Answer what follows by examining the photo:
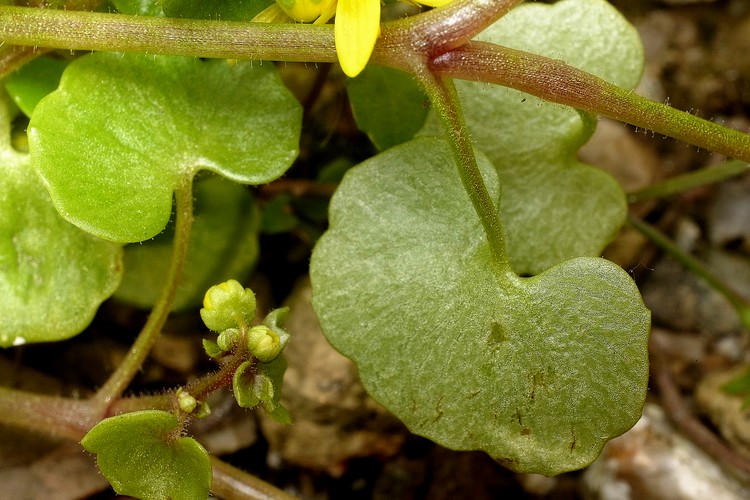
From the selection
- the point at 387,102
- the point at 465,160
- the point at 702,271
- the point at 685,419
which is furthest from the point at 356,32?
the point at 685,419

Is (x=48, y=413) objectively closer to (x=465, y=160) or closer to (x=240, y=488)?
(x=240, y=488)

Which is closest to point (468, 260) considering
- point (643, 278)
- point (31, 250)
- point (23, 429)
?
point (31, 250)

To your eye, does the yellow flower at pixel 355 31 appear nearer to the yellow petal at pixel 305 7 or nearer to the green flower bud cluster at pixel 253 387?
the yellow petal at pixel 305 7

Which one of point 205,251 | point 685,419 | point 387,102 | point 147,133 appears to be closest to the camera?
point 147,133

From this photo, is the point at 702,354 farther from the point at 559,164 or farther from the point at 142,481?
the point at 142,481

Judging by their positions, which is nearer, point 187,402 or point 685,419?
point 187,402

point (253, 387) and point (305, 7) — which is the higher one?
point (305, 7)

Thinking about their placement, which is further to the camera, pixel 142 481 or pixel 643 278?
pixel 643 278
